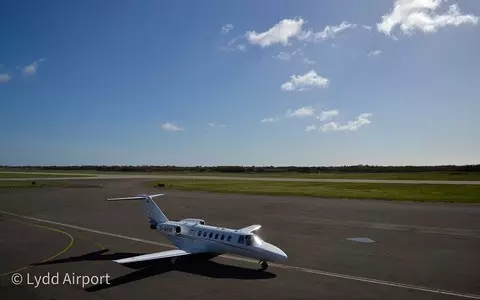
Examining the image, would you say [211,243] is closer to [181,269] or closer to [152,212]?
[181,269]

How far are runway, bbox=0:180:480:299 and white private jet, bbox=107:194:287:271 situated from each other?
873mm

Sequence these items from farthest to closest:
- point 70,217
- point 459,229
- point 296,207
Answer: point 296,207 → point 70,217 → point 459,229

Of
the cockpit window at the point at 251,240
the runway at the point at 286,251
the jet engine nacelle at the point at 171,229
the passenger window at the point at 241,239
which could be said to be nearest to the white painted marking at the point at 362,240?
the runway at the point at 286,251

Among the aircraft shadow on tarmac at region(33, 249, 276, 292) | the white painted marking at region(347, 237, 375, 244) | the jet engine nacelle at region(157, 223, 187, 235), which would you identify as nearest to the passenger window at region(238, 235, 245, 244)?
the aircraft shadow on tarmac at region(33, 249, 276, 292)

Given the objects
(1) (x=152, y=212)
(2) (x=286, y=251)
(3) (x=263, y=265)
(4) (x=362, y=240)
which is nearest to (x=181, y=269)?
(3) (x=263, y=265)

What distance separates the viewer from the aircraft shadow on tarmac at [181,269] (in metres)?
20.1

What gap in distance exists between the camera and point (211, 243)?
22.9 metres

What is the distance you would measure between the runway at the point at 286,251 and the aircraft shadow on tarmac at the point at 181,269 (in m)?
0.07

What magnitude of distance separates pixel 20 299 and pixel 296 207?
36732 mm

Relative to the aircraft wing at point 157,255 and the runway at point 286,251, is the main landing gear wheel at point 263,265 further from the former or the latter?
the aircraft wing at point 157,255

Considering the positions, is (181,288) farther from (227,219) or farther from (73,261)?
(227,219)

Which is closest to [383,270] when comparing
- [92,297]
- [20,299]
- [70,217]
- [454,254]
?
[454,254]

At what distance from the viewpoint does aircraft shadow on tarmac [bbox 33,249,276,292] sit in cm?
2011

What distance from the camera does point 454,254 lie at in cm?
2473
